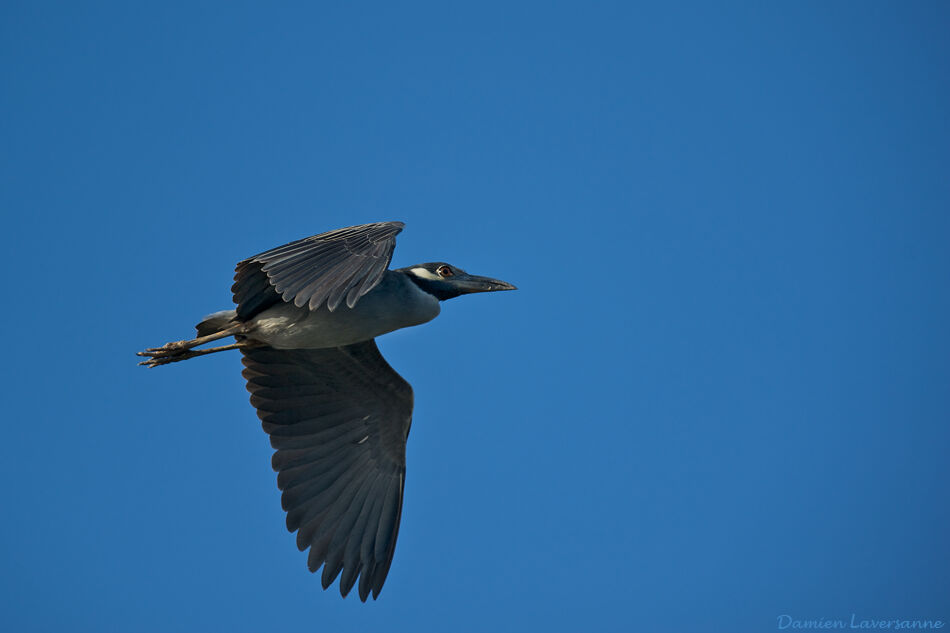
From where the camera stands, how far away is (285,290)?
25.9ft

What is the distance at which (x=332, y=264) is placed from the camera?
8148mm

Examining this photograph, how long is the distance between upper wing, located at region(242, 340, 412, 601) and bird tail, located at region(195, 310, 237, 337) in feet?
1.54

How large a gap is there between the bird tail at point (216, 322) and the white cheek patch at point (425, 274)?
192 cm

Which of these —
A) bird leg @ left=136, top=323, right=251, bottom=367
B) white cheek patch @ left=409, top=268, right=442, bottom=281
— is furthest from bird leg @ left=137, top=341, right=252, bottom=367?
white cheek patch @ left=409, top=268, right=442, bottom=281

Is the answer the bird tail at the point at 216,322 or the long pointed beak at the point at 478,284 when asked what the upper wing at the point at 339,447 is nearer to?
the bird tail at the point at 216,322

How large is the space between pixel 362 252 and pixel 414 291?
73.3 inches

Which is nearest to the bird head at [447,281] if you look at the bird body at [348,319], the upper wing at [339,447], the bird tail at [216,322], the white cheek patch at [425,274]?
the white cheek patch at [425,274]

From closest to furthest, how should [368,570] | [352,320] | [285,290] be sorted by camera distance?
[285,290], [352,320], [368,570]

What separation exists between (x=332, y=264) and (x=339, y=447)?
343 centimetres

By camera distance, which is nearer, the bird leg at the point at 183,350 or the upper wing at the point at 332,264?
the upper wing at the point at 332,264

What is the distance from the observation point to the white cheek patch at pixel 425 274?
10500 millimetres

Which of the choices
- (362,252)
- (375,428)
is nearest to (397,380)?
(375,428)

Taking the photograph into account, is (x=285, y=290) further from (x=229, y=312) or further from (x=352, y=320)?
(x=229, y=312)

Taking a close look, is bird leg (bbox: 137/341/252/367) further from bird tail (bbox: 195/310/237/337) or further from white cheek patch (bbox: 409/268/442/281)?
white cheek patch (bbox: 409/268/442/281)
